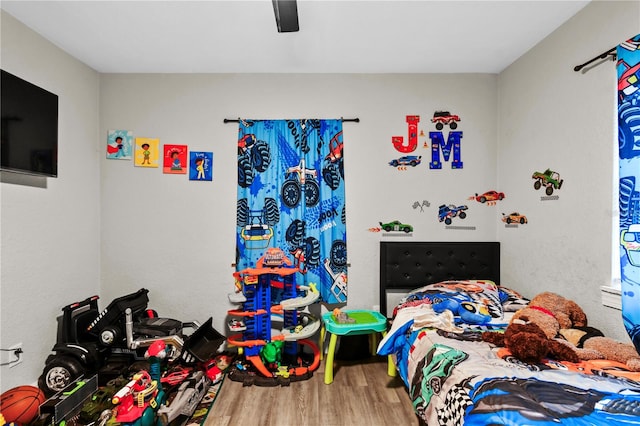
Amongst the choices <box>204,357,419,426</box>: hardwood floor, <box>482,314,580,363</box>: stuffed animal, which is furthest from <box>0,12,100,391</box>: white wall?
<box>482,314,580,363</box>: stuffed animal

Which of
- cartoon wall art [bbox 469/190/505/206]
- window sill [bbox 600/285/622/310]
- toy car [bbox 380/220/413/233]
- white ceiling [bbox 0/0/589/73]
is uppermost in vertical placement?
white ceiling [bbox 0/0/589/73]

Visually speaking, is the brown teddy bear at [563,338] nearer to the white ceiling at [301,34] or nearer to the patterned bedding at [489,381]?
the patterned bedding at [489,381]

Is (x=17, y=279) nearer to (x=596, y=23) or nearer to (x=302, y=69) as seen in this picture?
(x=302, y=69)

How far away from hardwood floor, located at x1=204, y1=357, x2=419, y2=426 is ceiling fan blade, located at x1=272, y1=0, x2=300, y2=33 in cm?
246

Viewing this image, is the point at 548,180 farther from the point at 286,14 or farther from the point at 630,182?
the point at 286,14

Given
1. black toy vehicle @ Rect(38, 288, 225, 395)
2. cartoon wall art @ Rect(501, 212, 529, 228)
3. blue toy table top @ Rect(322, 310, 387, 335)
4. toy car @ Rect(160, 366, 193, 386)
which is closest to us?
black toy vehicle @ Rect(38, 288, 225, 395)

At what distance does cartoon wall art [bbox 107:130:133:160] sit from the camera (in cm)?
305

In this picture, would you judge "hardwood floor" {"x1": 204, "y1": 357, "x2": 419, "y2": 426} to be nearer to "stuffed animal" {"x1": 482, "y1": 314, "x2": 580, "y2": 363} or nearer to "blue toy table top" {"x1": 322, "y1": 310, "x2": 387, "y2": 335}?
"blue toy table top" {"x1": 322, "y1": 310, "x2": 387, "y2": 335}

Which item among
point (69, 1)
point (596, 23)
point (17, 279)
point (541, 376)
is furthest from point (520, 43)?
point (17, 279)

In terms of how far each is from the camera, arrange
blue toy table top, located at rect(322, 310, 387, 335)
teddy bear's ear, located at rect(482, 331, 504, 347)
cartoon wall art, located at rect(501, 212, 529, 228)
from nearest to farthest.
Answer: teddy bear's ear, located at rect(482, 331, 504, 347)
blue toy table top, located at rect(322, 310, 387, 335)
cartoon wall art, located at rect(501, 212, 529, 228)

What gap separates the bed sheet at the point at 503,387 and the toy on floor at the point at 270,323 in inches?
38.9

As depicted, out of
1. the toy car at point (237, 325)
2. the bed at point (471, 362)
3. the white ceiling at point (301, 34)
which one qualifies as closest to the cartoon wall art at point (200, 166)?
the white ceiling at point (301, 34)

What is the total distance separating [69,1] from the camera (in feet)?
6.63

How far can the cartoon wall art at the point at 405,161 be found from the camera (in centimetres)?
308
